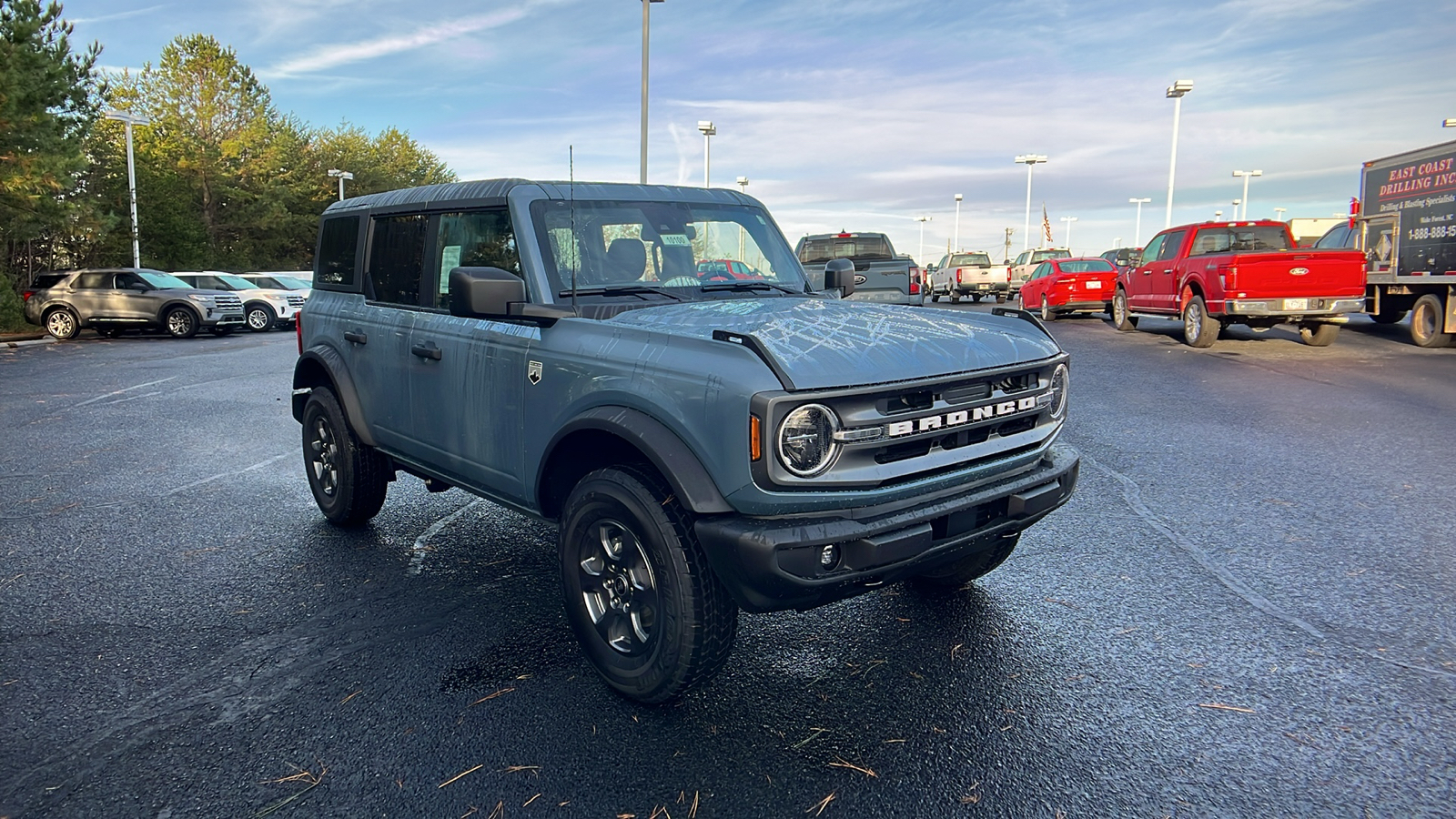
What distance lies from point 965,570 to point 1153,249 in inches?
639

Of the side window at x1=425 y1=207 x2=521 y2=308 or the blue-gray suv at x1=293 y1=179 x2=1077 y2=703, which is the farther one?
the side window at x1=425 y1=207 x2=521 y2=308

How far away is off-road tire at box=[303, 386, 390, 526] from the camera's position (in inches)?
216

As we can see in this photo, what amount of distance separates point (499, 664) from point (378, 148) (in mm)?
72275

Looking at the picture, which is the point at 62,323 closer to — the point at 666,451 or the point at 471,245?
the point at 471,245

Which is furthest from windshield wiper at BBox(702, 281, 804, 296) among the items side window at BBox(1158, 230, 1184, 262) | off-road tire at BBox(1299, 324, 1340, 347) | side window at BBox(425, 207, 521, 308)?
off-road tire at BBox(1299, 324, 1340, 347)

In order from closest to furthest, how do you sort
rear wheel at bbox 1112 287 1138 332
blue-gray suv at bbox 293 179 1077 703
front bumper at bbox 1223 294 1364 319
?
blue-gray suv at bbox 293 179 1077 703 < front bumper at bbox 1223 294 1364 319 < rear wheel at bbox 1112 287 1138 332

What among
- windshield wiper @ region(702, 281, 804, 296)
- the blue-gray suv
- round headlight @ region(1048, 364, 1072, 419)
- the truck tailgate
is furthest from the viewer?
the truck tailgate

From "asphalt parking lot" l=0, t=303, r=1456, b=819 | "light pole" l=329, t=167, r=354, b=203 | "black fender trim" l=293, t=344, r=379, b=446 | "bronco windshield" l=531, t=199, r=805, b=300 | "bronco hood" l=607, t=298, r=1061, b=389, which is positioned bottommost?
"asphalt parking lot" l=0, t=303, r=1456, b=819

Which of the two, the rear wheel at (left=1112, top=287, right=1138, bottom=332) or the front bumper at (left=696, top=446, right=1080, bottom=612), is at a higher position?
the rear wheel at (left=1112, top=287, right=1138, bottom=332)

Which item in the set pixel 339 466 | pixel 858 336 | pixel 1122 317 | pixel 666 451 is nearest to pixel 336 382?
pixel 339 466

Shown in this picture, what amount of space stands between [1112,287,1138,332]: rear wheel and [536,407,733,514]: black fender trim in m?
19.4

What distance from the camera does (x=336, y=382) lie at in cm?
546

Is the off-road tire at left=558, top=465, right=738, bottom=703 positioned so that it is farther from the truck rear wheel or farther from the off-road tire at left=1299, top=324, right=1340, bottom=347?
the truck rear wheel

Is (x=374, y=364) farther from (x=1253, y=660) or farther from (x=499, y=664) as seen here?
(x=1253, y=660)
